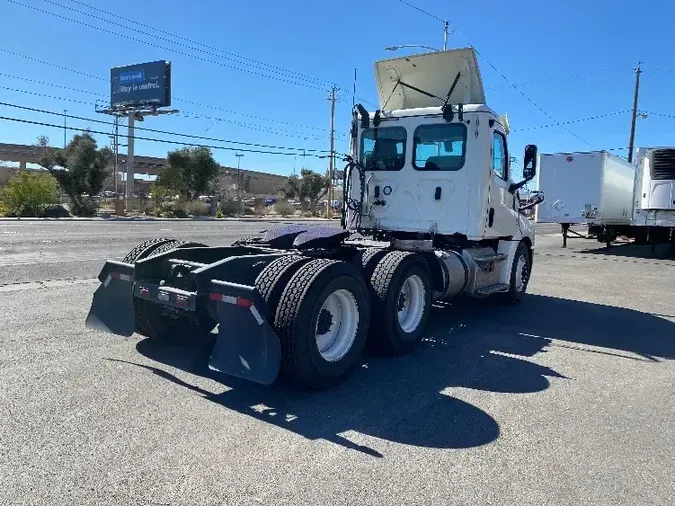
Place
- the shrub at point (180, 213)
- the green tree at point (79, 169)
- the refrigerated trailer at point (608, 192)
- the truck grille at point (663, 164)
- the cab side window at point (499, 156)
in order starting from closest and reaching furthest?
the cab side window at point (499, 156) → the truck grille at point (663, 164) → the refrigerated trailer at point (608, 192) → the green tree at point (79, 169) → the shrub at point (180, 213)

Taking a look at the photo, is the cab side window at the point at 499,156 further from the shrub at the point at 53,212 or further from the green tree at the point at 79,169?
the green tree at the point at 79,169

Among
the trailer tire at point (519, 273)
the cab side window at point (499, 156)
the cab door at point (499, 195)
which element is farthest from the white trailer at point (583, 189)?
the cab side window at point (499, 156)

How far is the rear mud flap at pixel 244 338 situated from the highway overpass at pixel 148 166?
5166cm

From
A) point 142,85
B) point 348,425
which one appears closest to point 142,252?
point 348,425

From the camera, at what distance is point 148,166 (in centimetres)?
11119

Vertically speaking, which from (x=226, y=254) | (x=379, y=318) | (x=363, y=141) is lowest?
(x=379, y=318)

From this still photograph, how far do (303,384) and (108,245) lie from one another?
13.3 metres

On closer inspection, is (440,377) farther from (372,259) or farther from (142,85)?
(142,85)

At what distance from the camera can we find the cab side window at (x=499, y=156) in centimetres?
805

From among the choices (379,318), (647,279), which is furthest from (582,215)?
(379,318)

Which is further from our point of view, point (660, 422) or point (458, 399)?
point (458, 399)

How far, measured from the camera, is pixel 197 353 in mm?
5773

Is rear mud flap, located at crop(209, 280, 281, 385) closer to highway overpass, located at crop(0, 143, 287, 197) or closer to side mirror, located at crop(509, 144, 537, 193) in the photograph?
side mirror, located at crop(509, 144, 537, 193)

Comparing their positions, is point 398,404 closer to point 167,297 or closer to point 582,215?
point 167,297
